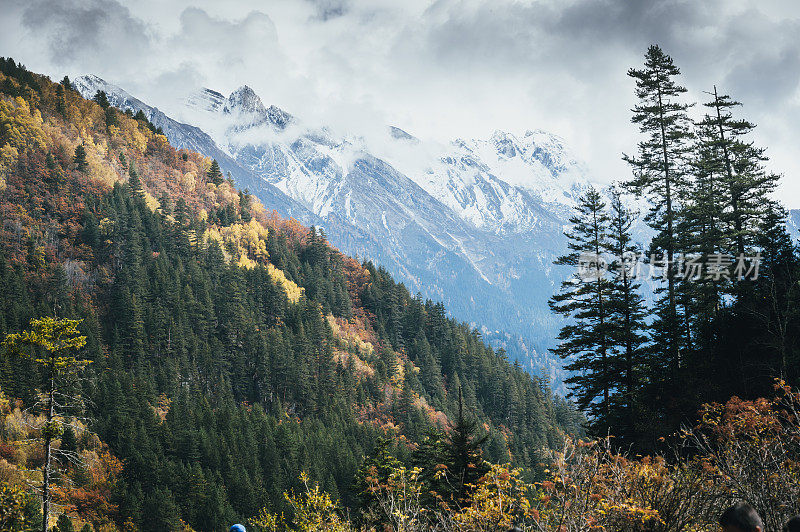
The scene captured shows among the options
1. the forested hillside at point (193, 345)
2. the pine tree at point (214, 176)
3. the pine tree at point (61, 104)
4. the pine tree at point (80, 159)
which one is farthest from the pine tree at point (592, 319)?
the pine tree at point (61, 104)

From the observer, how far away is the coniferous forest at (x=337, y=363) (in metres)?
16.0

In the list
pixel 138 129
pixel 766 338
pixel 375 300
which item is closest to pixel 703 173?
pixel 766 338

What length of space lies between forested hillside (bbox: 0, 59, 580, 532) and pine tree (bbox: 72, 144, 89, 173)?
29 centimetres

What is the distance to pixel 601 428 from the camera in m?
25.5

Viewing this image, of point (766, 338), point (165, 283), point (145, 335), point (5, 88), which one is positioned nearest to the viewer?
point (766, 338)

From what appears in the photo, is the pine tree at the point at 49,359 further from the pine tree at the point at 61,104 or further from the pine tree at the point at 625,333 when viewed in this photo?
the pine tree at the point at 61,104

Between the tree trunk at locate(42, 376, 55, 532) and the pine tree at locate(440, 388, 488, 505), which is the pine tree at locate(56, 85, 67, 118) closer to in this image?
the tree trunk at locate(42, 376, 55, 532)

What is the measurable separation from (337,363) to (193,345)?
24326 mm

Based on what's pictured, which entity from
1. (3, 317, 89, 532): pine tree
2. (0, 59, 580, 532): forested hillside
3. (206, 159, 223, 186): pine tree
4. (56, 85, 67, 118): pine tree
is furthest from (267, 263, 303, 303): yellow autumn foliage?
(3, 317, 89, 532): pine tree

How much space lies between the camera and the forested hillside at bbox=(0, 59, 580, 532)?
184ft

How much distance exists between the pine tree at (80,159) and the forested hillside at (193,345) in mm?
292

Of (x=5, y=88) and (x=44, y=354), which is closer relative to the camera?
(x=44, y=354)

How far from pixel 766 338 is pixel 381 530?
63.2 ft

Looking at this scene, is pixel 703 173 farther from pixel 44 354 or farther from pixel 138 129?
pixel 138 129
